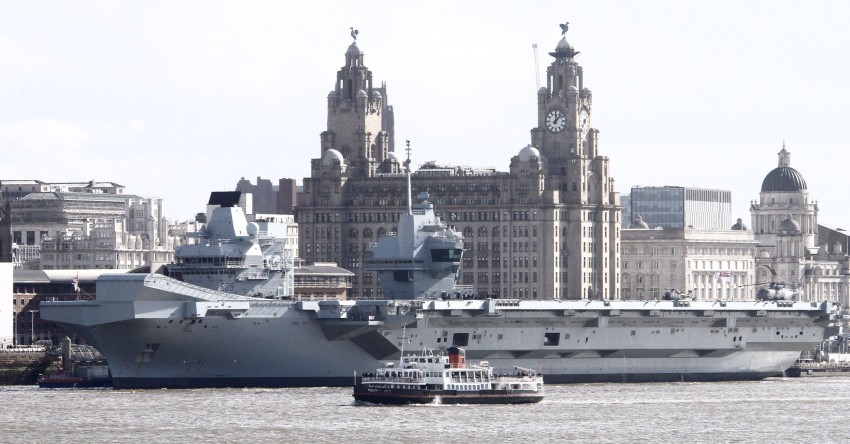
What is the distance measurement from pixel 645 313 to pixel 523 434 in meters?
32.7

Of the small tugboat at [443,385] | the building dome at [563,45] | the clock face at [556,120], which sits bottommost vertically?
the small tugboat at [443,385]

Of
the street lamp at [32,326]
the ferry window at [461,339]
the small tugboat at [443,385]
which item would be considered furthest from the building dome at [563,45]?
the small tugboat at [443,385]

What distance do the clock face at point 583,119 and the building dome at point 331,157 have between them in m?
17.0

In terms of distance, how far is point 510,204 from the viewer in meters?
161

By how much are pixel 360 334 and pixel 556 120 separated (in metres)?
60.6

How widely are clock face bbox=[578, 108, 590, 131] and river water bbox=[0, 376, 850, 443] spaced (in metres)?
58.6

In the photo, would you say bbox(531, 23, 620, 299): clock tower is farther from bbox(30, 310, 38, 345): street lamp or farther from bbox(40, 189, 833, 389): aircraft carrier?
bbox(40, 189, 833, 389): aircraft carrier

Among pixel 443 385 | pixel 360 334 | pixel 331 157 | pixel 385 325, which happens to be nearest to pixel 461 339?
pixel 385 325

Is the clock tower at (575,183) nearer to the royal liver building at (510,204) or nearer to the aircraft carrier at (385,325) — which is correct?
the royal liver building at (510,204)

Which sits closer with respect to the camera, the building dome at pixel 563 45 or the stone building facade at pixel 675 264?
the building dome at pixel 563 45

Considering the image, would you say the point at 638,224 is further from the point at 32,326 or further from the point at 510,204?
the point at 32,326

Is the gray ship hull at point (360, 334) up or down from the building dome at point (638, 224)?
down

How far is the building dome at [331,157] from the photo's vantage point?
164 metres

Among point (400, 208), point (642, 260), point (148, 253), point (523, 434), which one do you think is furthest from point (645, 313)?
point (148, 253)
